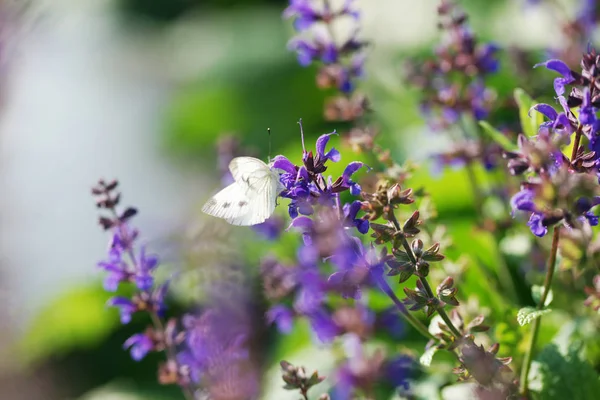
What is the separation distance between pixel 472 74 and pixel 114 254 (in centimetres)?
93

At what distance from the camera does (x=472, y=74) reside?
1674mm

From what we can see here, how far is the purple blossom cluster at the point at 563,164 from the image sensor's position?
32.6 inches

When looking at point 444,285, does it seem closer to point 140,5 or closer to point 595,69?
point 595,69

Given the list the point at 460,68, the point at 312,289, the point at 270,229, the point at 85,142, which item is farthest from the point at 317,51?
the point at 85,142

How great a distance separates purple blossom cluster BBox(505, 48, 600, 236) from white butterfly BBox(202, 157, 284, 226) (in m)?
0.44

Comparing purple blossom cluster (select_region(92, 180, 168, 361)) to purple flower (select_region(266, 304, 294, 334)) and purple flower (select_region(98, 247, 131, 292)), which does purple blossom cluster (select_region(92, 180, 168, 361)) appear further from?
purple flower (select_region(266, 304, 294, 334))

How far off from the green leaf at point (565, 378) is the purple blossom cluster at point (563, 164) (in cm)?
41

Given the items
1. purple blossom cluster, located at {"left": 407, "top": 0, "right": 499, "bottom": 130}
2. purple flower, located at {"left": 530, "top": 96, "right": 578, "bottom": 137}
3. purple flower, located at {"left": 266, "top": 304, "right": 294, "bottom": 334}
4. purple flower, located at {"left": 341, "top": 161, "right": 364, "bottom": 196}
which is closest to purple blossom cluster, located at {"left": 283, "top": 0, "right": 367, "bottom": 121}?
purple blossom cluster, located at {"left": 407, "top": 0, "right": 499, "bottom": 130}

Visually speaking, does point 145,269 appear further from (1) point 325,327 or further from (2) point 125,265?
(1) point 325,327

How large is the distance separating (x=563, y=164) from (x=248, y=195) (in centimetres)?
54

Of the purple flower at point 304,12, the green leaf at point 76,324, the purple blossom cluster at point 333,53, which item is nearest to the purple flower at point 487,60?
the purple blossom cluster at point 333,53

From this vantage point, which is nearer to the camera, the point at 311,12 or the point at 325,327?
the point at 325,327

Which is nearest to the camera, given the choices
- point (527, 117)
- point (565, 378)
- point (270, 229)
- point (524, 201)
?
point (524, 201)

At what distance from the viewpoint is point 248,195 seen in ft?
4.16
